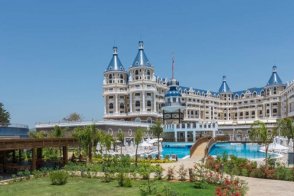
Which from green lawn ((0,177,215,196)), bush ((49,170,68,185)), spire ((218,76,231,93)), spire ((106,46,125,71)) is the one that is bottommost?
green lawn ((0,177,215,196))

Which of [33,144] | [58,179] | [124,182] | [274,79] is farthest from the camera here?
[274,79]

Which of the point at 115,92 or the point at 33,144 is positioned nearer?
the point at 33,144

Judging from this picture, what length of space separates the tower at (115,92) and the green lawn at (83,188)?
181 feet

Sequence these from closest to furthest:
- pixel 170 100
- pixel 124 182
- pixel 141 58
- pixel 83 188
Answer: pixel 83 188 < pixel 124 182 < pixel 170 100 < pixel 141 58

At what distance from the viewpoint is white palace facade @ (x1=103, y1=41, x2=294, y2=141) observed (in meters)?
69.6

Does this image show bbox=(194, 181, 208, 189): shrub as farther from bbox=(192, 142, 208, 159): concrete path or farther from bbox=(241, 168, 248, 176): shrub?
bbox=(192, 142, 208, 159): concrete path

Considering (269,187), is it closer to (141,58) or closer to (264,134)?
(264,134)

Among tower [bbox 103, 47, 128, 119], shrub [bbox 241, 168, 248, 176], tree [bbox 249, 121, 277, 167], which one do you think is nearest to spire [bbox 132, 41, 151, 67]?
tower [bbox 103, 47, 128, 119]

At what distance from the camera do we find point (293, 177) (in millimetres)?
18391

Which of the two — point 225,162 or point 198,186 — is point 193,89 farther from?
point 198,186

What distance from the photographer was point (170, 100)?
69.0 metres

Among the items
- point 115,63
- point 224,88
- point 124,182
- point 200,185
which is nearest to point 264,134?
point 200,185

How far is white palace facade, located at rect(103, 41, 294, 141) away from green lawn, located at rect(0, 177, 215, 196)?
4224 cm

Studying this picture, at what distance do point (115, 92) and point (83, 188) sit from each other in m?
57.9
